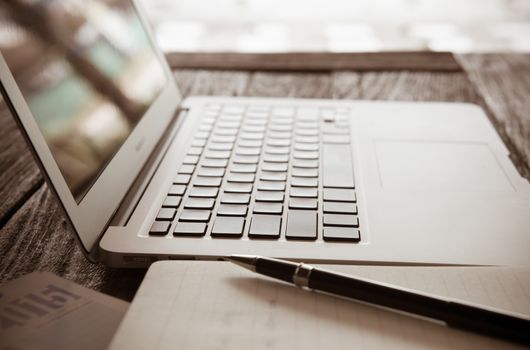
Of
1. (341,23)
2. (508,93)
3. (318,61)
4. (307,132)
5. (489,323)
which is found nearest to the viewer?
(489,323)

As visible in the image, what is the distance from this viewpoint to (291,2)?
240 cm

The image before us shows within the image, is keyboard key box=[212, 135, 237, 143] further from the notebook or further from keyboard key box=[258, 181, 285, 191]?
the notebook

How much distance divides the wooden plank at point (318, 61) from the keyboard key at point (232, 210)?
51 cm

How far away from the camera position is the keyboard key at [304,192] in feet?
1.58

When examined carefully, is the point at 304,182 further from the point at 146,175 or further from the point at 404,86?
the point at 404,86

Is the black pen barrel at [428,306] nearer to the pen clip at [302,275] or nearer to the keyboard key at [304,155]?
the pen clip at [302,275]

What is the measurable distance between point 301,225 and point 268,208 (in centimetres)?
4

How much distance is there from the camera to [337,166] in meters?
0.54

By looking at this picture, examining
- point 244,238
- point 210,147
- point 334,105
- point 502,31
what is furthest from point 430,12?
point 244,238

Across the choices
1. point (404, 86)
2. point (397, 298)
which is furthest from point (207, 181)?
point (404, 86)

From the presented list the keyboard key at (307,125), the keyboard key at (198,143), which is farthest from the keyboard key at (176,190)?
the keyboard key at (307,125)

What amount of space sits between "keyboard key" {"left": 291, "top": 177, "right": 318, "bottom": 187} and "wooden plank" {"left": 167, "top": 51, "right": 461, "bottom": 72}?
0.44 metres

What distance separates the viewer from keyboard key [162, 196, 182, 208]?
47 centimetres

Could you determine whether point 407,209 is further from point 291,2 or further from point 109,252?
point 291,2
